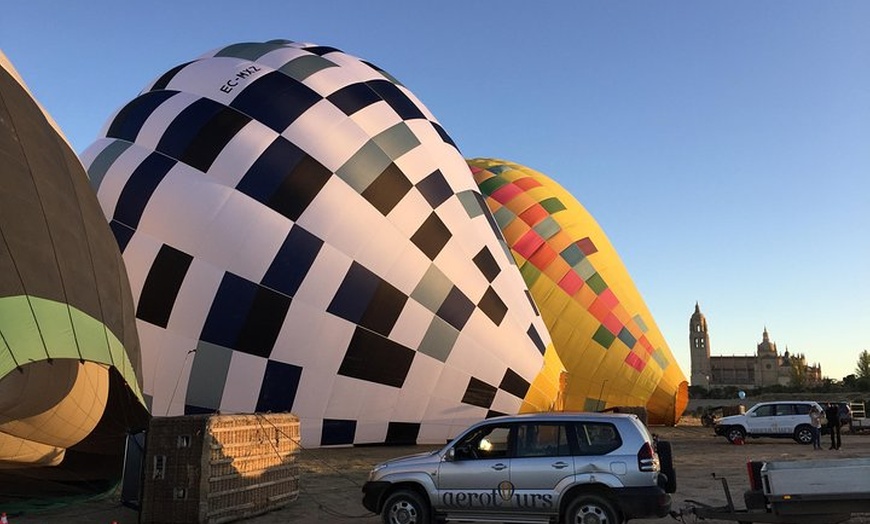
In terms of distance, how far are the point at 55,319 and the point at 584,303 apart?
51.0 ft

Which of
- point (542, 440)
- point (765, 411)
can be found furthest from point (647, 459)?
point (765, 411)

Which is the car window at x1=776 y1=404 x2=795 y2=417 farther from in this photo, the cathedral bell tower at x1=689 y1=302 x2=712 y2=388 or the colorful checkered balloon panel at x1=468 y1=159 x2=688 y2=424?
the cathedral bell tower at x1=689 y1=302 x2=712 y2=388

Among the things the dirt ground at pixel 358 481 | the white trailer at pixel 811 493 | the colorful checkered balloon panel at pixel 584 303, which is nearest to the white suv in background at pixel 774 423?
the dirt ground at pixel 358 481

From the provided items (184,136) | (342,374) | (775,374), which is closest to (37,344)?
(342,374)

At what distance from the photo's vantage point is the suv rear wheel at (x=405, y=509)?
7.81 meters

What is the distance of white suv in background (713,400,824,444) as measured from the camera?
19.8 meters

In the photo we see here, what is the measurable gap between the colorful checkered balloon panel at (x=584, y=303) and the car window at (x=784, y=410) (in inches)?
121

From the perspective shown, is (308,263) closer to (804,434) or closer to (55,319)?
(55,319)

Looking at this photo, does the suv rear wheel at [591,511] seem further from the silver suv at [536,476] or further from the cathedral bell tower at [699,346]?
the cathedral bell tower at [699,346]

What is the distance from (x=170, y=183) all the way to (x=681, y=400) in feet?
55.8

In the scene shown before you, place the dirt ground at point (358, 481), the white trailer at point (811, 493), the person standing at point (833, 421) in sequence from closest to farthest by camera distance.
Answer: the white trailer at point (811, 493) < the dirt ground at point (358, 481) < the person standing at point (833, 421)

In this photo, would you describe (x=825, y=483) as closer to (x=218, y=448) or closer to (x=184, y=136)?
(x=218, y=448)

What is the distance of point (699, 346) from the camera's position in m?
152

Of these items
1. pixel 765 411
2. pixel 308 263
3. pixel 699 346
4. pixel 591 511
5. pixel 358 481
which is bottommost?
pixel 358 481
